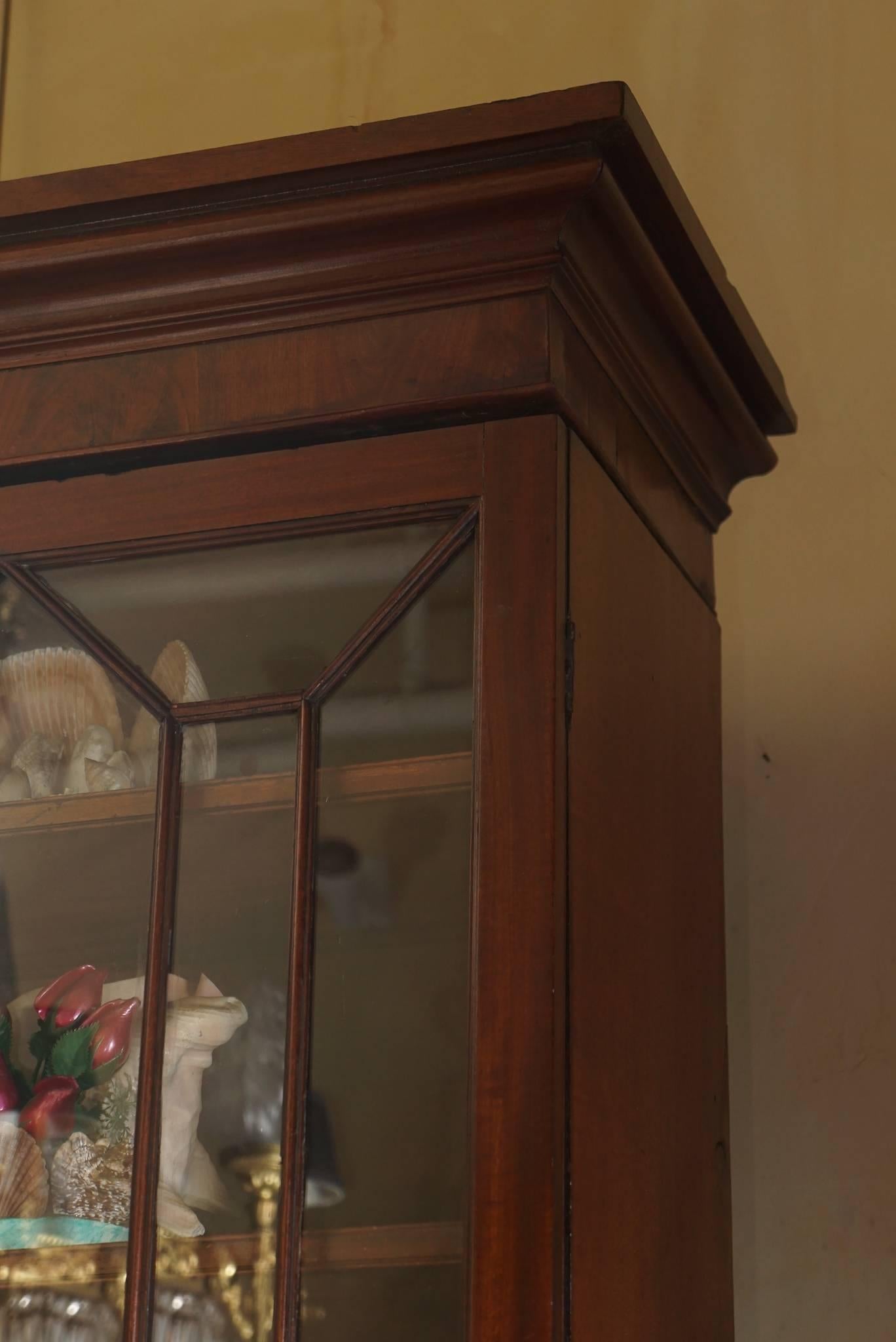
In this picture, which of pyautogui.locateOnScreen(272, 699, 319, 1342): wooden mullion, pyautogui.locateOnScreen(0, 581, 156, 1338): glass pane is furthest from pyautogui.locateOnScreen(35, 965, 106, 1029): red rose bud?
pyautogui.locateOnScreen(272, 699, 319, 1342): wooden mullion

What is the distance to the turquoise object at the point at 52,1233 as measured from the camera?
75 centimetres

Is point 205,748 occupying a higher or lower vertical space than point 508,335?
lower

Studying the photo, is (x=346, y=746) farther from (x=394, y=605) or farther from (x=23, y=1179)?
(x=23, y=1179)

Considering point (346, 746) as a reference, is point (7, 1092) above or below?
below

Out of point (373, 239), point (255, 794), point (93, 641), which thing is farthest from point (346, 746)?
point (373, 239)

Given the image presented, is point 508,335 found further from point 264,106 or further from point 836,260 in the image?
point 264,106

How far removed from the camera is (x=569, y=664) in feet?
2.51

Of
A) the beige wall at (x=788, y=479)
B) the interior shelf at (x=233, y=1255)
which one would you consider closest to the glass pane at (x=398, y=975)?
the interior shelf at (x=233, y=1255)

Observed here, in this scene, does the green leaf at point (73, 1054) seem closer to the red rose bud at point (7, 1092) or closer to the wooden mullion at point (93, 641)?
the red rose bud at point (7, 1092)

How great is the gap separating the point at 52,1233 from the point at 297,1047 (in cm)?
15

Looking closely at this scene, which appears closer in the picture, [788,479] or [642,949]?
[642,949]

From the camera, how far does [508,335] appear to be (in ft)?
2.60

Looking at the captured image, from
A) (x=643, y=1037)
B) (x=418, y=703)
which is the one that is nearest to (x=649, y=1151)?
(x=643, y=1037)

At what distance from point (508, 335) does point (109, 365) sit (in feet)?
0.73
